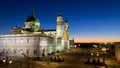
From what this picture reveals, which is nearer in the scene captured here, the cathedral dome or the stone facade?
the stone facade

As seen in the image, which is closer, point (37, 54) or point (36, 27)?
point (37, 54)

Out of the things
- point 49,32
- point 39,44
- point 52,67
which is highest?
point 49,32

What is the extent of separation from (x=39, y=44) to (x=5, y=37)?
57.5 ft

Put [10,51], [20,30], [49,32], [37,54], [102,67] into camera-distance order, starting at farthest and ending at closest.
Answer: [49,32] → [20,30] → [10,51] → [37,54] → [102,67]

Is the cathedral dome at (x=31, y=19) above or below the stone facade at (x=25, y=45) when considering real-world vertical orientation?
above

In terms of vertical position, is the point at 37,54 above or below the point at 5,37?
→ below

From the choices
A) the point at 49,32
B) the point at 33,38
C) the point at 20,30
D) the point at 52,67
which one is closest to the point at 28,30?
the point at 20,30

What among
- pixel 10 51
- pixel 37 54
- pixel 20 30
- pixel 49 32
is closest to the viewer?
pixel 37 54

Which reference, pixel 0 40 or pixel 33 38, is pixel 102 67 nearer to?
pixel 33 38

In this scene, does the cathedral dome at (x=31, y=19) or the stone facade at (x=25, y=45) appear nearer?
the stone facade at (x=25, y=45)

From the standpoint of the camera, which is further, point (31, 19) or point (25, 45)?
point (31, 19)

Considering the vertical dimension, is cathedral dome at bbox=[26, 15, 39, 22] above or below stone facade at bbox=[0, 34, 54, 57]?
above

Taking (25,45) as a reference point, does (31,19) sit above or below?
above

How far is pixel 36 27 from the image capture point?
10331cm
